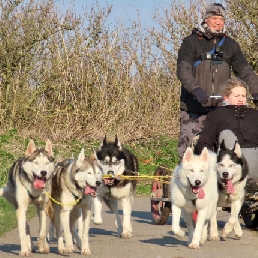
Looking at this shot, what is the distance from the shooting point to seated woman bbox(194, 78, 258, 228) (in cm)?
969

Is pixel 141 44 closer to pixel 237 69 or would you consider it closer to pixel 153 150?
pixel 153 150

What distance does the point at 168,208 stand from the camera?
10797 mm

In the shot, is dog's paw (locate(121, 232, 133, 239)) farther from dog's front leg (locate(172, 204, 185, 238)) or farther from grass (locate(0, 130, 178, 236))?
grass (locate(0, 130, 178, 236))

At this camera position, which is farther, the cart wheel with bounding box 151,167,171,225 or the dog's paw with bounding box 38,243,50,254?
the cart wheel with bounding box 151,167,171,225

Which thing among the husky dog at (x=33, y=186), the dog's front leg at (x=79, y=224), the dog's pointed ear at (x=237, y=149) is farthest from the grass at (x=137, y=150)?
the husky dog at (x=33, y=186)

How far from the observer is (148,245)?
9.13 m

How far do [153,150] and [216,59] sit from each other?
9849mm

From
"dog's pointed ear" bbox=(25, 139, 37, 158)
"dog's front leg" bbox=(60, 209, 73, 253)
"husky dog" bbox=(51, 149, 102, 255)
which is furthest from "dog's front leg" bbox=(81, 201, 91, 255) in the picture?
"dog's pointed ear" bbox=(25, 139, 37, 158)

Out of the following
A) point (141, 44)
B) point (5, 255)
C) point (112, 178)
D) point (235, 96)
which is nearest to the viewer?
point (5, 255)

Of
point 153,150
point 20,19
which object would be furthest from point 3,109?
point 153,150

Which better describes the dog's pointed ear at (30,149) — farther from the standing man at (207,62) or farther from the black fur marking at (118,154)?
the black fur marking at (118,154)

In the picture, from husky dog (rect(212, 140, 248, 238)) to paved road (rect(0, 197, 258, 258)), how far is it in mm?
267

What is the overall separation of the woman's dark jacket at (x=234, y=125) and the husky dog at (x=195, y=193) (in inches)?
30.0

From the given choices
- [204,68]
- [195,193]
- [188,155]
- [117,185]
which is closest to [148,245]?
[195,193]
